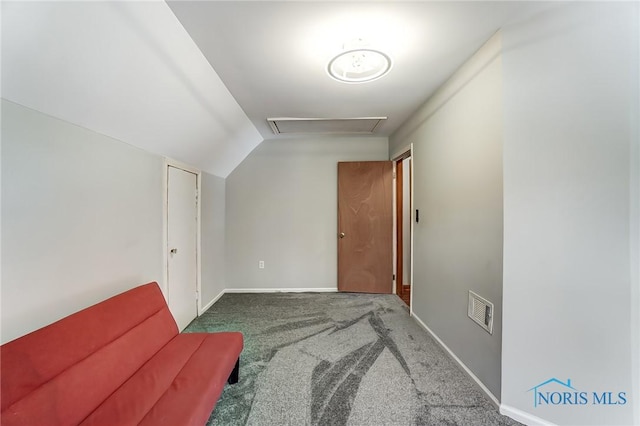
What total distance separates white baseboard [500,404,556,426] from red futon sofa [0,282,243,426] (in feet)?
5.75

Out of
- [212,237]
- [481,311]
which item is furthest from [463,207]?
[212,237]

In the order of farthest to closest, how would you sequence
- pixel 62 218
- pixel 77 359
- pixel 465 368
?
pixel 465 368, pixel 62 218, pixel 77 359

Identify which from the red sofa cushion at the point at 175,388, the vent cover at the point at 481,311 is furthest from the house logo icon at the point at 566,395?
the red sofa cushion at the point at 175,388

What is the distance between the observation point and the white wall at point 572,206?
1.16 metres

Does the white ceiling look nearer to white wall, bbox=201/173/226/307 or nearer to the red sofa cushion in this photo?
white wall, bbox=201/173/226/307

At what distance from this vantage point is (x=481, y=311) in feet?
5.28

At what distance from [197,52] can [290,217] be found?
2367mm

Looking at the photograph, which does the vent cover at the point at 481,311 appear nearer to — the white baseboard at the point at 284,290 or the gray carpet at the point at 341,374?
the gray carpet at the point at 341,374

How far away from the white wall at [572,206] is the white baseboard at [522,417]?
0.05ft

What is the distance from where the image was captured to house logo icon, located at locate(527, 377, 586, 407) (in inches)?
50.6

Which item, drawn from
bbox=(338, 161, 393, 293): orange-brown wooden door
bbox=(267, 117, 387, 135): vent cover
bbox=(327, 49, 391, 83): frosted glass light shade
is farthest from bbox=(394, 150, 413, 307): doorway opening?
bbox=(327, 49, 391, 83): frosted glass light shade

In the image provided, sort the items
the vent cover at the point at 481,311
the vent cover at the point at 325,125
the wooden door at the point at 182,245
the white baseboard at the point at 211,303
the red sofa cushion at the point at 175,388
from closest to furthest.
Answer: the red sofa cushion at the point at 175,388
the vent cover at the point at 481,311
the wooden door at the point at 182,245
the vent cover at the point at 325,125
the white baseboard at the point at 211,303

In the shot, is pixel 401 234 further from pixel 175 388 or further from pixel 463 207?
pixel 175 388

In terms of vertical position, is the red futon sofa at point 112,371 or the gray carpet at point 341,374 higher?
the red futon sofa at point 112,371
